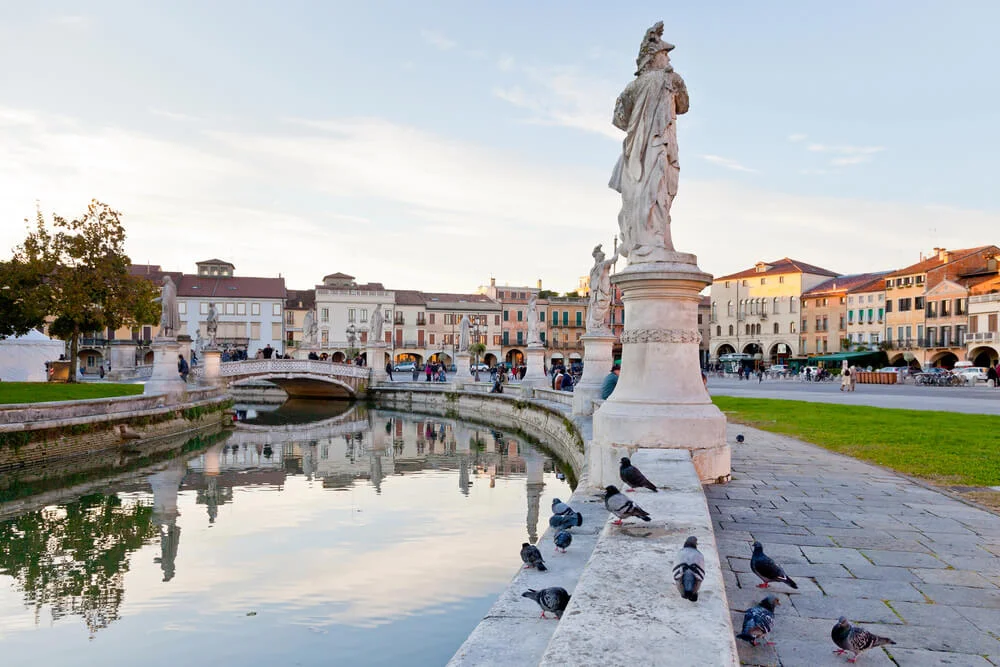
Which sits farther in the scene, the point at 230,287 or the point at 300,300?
the point at 300,300

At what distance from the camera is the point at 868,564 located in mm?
4730

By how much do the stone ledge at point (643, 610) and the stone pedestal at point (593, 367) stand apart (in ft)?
43.4

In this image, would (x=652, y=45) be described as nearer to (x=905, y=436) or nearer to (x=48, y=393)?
(x=905, y=436)

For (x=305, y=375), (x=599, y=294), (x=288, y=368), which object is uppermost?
(x=599, y=294)

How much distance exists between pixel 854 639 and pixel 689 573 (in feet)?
2.97

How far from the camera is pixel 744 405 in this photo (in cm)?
2380

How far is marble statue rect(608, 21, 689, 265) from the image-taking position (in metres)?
7.53

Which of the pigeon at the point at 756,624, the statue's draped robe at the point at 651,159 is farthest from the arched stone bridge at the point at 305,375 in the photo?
the pigeon at the point at 756,624

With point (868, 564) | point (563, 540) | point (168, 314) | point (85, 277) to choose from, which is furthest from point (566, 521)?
point (85, 277)

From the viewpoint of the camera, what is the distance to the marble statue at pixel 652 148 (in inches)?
296

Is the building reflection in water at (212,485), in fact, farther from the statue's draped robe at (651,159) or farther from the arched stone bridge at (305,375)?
the arched stone bridge at (305,375)

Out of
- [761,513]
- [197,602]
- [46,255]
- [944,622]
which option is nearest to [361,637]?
[197,602]

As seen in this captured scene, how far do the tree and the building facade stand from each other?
65.0 m

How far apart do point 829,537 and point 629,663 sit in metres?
3.73
